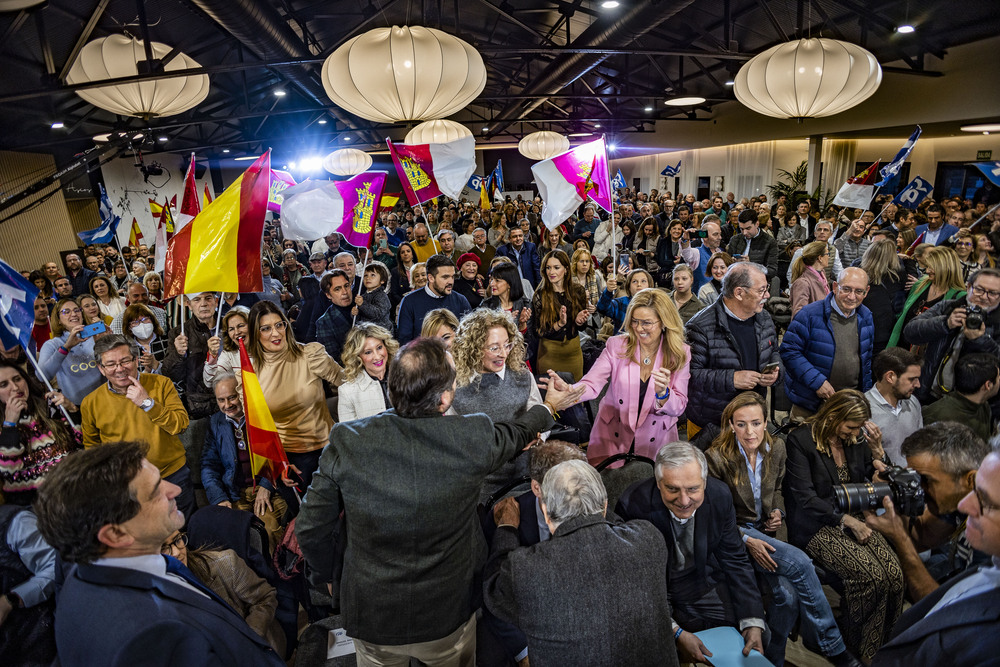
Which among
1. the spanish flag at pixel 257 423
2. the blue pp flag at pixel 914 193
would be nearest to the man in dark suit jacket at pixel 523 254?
the spanish flag at pixel 257 423

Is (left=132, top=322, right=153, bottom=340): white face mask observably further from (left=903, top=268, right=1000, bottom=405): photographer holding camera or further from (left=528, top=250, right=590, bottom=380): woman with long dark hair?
(left=903, top=268, right=1000, bottom=405): photographer holding camera

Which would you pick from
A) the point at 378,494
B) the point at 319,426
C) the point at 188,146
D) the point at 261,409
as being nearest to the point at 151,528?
the point at 378,494

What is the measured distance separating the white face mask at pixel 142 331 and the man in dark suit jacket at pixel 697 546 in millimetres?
4198

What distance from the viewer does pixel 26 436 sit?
2764mm

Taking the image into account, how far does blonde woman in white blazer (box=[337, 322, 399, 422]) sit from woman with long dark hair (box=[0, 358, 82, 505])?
1418mm

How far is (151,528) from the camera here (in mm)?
1419

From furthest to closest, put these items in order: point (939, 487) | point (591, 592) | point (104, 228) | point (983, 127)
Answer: point (983, 127) < point (104, 228) < point (939, 487) < point (591, 592)

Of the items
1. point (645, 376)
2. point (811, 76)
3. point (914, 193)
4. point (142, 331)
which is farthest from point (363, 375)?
point (914, 193)

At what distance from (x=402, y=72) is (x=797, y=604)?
3858 millimetres

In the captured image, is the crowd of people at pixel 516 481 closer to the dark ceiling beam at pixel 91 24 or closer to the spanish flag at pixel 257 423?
the spanish flag at pixel 257 423

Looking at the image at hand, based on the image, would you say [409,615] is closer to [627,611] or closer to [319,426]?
[627,611]

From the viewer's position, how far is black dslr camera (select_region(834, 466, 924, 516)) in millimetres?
2199

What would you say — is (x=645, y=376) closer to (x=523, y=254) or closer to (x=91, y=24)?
(x=523, y=254)

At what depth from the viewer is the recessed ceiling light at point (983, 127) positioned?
9793mm
